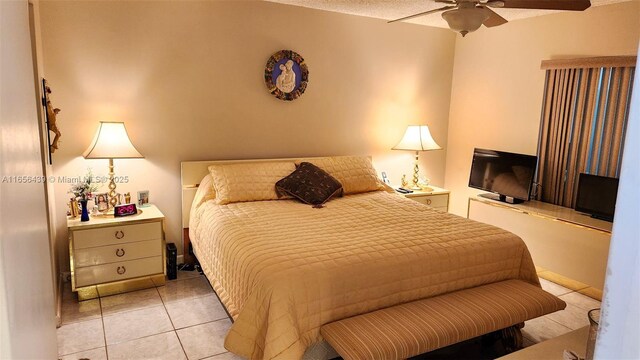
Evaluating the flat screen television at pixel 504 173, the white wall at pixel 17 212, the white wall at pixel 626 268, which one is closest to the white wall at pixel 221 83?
the flat screen television at pixel 504 173

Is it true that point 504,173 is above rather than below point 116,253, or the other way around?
above

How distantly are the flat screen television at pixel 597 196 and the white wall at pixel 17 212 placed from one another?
3.88m

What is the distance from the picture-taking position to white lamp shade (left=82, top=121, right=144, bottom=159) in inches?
124

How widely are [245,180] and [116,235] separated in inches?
42.0

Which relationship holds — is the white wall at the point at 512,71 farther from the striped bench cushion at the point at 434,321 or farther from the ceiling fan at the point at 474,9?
the striped bench cushion at the point at 434,321

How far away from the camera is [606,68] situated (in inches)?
141

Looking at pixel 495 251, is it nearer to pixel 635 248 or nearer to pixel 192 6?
pixel 635 248

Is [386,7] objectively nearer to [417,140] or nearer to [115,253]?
[417,140]

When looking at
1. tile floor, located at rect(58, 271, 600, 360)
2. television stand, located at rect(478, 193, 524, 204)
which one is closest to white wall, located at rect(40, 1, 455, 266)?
tile floor, located at rect(58, 271, 600, 360)

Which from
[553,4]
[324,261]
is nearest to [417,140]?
[553,4]

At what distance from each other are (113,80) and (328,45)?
6.61ft

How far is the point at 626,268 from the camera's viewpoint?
368 mm

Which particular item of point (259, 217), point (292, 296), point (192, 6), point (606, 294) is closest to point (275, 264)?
point (292, 296)

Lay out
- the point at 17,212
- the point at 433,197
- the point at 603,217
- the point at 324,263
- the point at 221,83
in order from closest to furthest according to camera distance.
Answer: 1. the point at 17,212
2. the point at 324,263
3. the point at 603,217
4. the point at 221,83
5. the point at 433,197
